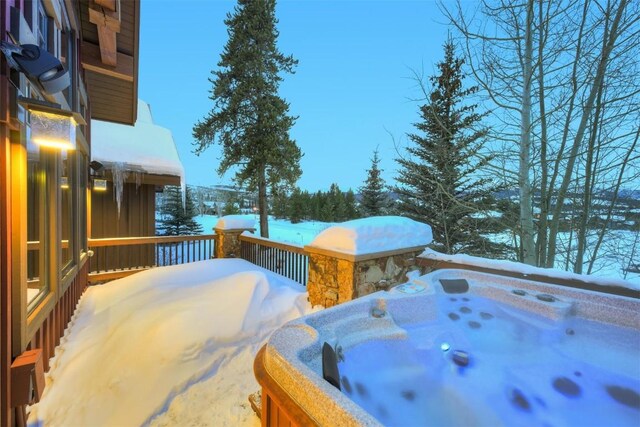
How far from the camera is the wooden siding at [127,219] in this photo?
614 cm

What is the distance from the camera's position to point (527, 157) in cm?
460

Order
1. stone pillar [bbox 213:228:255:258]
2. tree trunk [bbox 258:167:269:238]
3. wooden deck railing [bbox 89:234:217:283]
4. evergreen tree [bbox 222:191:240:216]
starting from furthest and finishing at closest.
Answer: evergreen tree [bbox 222:191:240:216]
tree trunk [bbox 258:167:269:238]
stone pillar [bbox 213:228:255:258]
wooden deck railing [bbox 89:234:217:283]

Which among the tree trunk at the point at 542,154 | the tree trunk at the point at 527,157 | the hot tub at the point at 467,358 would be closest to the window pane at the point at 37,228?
the hot tub at the point at 467,358

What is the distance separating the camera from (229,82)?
10320 mm

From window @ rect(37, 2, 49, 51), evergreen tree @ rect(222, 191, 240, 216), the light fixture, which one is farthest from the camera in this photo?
evergreen tree @ rect(222, 191, 240, 216)

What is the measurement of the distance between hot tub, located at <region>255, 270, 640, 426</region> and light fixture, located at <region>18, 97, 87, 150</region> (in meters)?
1.67

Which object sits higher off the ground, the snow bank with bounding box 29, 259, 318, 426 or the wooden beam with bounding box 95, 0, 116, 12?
the wooden beam with bounding box 95, 0, 116, 12

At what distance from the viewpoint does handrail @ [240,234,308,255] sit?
4391 mm

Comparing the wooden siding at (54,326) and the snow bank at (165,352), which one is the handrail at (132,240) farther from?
the wooden siding at (54,326)

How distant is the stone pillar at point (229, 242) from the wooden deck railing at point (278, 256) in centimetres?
12

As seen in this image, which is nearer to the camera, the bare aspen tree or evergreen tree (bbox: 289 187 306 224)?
the bare aspen tree

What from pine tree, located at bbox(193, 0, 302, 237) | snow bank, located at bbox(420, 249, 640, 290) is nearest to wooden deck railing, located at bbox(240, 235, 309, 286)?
snow bank, located at bbox(420, 249, 640, 290)

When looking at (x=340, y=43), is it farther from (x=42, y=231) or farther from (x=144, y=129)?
(x=42, y=231)

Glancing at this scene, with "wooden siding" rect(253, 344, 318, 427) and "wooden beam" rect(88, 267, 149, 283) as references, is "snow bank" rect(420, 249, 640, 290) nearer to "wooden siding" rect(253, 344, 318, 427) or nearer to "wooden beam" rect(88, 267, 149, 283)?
"wooden siding" rect(253, 344, 318, 427)
